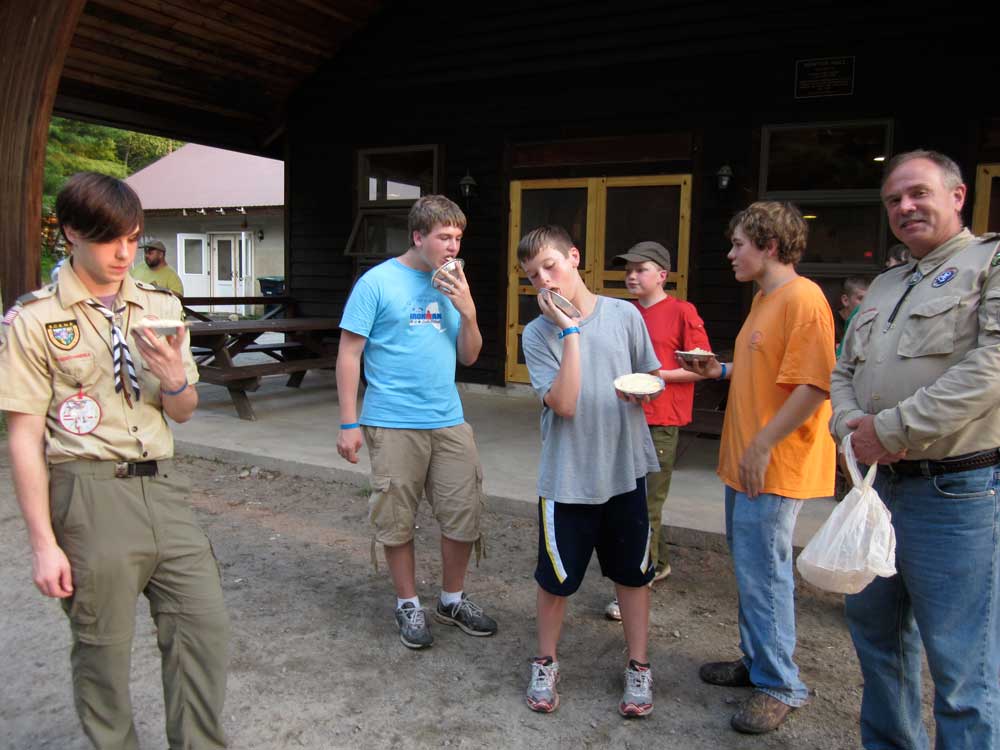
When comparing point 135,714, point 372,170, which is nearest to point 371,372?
point 135,714

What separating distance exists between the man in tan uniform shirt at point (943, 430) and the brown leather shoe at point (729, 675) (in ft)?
2.90

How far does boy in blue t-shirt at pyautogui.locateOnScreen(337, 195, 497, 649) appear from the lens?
299 cm

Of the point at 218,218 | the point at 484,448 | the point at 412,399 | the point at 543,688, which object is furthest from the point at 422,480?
the point at 218,218

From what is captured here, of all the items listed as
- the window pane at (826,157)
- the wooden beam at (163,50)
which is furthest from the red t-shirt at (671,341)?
the wooden beam at (163,50)

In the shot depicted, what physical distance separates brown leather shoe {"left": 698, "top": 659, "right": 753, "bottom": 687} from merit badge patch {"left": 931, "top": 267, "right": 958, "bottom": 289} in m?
1.57

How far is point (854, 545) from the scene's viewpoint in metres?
1.90

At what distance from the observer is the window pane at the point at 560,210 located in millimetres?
7574

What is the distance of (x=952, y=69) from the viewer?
233 inches

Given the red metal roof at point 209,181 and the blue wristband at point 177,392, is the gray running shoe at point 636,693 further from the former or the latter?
the red metal roof at point 209,181

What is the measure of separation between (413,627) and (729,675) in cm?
123

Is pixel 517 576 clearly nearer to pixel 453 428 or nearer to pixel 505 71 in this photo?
pixel 453 428

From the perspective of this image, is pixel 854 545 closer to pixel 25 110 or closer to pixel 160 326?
pixel 160 326

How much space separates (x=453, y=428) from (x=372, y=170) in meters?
6.69

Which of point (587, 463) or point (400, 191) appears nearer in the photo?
point (587, 463)
